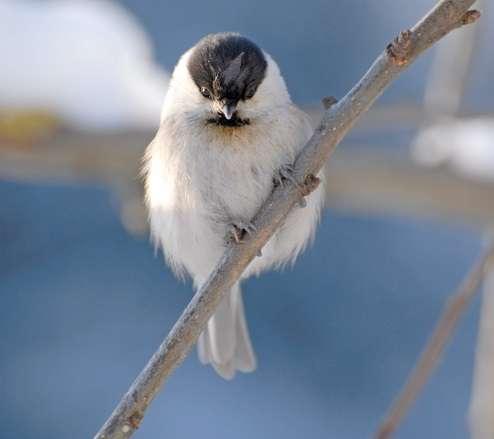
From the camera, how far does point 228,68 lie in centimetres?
239

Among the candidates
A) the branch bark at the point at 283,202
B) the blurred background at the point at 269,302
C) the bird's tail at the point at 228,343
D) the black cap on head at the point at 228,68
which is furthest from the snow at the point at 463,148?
the blurred background at the point at 269,302

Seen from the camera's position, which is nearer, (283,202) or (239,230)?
(283,202)

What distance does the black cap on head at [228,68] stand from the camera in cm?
237

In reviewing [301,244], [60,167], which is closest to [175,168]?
[301,244]

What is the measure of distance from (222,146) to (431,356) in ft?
2.27

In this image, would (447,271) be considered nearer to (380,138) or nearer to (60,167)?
(380,138)

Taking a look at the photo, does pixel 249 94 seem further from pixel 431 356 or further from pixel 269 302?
pixel 269 302

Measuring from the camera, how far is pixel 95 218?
6.11m

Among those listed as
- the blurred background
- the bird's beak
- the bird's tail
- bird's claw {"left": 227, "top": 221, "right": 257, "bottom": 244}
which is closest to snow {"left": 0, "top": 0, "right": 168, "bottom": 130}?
the bird's tail

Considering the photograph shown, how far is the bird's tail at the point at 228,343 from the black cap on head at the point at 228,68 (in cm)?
55

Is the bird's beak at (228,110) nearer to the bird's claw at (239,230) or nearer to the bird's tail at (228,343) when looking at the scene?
the bird's claw at (239,230)

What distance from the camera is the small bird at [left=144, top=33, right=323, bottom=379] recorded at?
235cm

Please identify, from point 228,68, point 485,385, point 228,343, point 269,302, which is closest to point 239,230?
point 228,68

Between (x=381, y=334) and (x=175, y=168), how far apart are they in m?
3.70
